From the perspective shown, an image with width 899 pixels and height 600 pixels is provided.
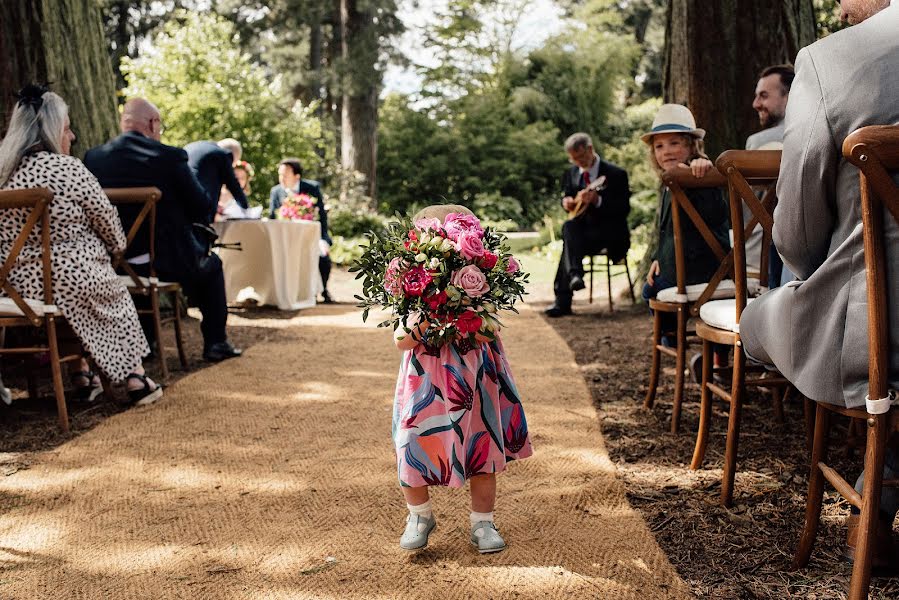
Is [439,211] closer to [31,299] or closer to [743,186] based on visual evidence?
[743,186]

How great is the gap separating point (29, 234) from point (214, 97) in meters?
11.0

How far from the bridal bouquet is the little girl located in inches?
2.1

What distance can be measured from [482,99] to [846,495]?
80.3 ft

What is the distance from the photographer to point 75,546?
2.86 metres

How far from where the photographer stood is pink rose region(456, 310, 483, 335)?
2.54 m

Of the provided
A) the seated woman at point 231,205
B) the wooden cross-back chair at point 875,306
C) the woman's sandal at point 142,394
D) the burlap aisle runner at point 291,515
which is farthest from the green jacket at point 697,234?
the seated woman at point 231,205

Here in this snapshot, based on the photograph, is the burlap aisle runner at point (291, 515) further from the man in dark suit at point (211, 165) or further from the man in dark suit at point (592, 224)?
the man in dark suit at point (592, 224)

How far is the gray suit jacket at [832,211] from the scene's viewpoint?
81.6 inches

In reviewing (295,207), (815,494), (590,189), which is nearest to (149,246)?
(295,207)

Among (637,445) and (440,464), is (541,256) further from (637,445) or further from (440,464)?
(440,464)

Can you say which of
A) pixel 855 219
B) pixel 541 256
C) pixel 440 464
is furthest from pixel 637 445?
pixel 541 256

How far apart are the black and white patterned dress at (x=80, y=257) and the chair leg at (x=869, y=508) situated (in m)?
3.85

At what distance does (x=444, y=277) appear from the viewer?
8.35 feet

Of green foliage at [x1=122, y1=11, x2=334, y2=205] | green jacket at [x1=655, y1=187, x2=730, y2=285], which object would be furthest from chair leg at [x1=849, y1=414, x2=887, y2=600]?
green foliage at [x1=122, y1=11, x2=334, y2=205]
